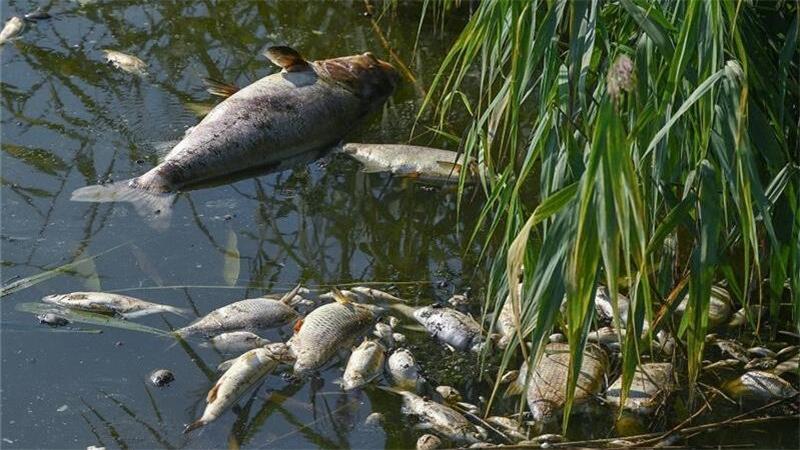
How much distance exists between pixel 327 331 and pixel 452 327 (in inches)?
17.1

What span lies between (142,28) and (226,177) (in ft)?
4.96

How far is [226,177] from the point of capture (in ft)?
17.1

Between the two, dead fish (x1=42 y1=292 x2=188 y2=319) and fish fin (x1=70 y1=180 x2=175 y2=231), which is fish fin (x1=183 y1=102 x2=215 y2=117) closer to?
fish fin (x1=70 y1=180 x2=175 y2=231)

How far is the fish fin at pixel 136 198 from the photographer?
4785 millimetres

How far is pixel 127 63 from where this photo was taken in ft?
19.4

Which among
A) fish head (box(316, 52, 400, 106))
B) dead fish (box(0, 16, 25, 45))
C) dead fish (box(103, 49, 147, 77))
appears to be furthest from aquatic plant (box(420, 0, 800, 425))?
dead fish (box(0, 16, 25, 45))

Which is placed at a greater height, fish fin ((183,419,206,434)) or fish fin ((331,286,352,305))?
fish fin ((331,286,352,305))

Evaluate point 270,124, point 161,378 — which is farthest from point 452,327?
point 270,124

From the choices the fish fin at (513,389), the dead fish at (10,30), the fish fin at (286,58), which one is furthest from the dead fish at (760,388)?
the dead fish at (10,30)

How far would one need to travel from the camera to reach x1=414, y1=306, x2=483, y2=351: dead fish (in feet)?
13.3

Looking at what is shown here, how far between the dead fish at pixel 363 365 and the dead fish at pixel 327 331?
3.4 inches

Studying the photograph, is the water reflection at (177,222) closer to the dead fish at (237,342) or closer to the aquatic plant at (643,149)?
the dead fish at (237,342)

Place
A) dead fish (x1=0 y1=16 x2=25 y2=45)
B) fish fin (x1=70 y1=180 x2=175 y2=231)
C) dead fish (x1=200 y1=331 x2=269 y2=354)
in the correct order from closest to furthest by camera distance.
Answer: dead fish (x1=200 y1=331 x2=269 y2=354) < fish fin (x1=70 y1=180 x2=175 y2=231) < dead fish (x1=0 y1=16 x2=25 y2=45)

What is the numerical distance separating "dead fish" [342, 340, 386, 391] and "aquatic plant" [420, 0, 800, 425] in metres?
0.50
